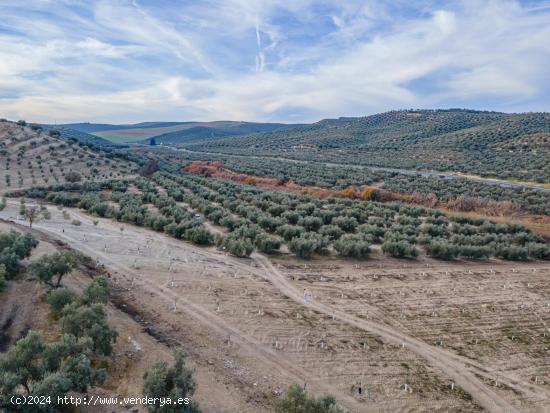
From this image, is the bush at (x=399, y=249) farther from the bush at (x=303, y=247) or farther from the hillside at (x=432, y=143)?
the hillside at (x=432, y=143)

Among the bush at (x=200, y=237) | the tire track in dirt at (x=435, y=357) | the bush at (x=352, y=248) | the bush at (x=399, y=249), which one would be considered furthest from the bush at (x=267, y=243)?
the bush at (x=399, y=249)

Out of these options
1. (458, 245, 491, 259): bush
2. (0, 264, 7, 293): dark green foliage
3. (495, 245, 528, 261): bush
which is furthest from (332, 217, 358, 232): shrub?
(0, 264, 7, 293): dark green foliage

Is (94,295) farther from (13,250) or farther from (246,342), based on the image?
(13,250)

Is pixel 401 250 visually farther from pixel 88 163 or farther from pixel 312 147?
pixel 312 147

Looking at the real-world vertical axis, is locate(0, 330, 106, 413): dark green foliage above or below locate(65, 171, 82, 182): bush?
below

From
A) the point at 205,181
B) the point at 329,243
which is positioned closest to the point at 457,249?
the point at 329,243

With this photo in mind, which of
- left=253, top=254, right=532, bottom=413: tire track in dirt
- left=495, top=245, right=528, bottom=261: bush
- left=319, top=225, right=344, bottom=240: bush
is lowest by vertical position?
left=253, top=254, right=532, bottom=413: tire track in dirt

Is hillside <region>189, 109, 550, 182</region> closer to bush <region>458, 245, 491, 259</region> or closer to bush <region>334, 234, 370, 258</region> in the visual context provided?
bush <region>458, 245, 491, 259</region>
